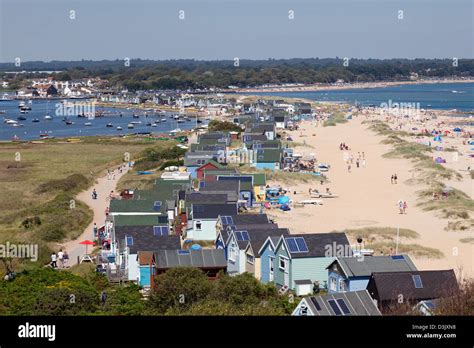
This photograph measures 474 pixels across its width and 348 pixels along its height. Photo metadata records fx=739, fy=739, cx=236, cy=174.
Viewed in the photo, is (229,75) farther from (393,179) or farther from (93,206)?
(93,206)

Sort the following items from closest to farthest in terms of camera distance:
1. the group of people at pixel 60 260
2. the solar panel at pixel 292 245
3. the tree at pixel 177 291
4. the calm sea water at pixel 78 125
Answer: the tree at pixel 177 291, the solar panel at pixel 292 245, the group of people at pixel 60 260, the calm sea water at pixel 78 125

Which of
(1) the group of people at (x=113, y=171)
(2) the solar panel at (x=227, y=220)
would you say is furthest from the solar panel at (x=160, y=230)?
(1) the group of people at (x=113, y=171)

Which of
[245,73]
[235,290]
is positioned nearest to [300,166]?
[235,290]

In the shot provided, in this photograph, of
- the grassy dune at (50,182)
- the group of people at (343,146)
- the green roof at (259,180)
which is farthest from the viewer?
the group of people at (343,146)

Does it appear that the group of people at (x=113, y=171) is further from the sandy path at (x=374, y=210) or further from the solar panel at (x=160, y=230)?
the solar panel at (x=160, y=230)

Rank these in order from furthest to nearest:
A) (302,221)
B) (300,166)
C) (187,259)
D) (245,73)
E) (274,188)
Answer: (245,73) < (300,166) < (274,188) < (302,221) < (187,259)

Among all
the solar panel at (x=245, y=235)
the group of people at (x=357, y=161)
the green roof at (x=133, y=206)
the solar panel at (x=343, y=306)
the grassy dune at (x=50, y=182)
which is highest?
the solar panel at (x=343, y=306)

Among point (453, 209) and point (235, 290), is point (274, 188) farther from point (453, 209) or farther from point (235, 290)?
point (235, 290)
